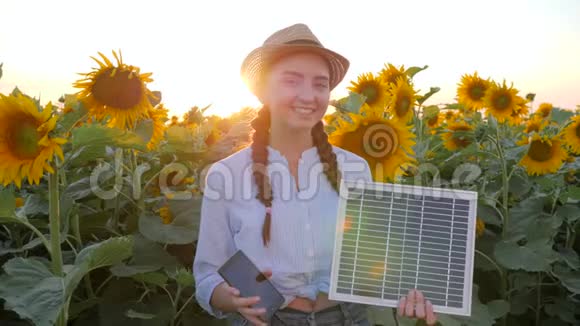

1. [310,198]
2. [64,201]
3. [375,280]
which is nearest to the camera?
[375,280]

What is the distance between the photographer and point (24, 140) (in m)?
1.94

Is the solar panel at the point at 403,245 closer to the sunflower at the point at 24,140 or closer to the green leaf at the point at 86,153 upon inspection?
the green leaf at the point at 86,153

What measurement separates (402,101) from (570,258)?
1183mm

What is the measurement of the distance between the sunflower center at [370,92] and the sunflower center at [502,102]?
5.18 ft

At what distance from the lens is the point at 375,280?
5.57 feet

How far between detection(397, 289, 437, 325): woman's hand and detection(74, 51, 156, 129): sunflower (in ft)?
5.12

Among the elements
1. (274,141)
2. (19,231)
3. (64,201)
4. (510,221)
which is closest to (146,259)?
(64,201)

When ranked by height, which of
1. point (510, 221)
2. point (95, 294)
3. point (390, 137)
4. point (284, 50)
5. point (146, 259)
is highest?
point (284, 50)

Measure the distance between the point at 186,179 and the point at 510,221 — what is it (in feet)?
5.64

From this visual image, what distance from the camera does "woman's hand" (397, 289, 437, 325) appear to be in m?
1.65

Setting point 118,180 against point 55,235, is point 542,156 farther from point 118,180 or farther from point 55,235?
point 55,235

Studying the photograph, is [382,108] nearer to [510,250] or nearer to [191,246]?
[510,250]

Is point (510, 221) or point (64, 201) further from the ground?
point (510, 221)

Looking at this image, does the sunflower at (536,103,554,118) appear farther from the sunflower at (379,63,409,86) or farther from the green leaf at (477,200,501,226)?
the green leaf at (477,200,501,226)
